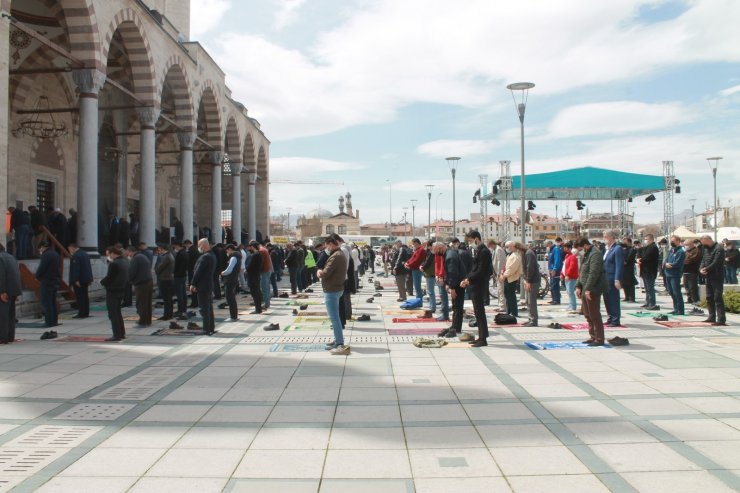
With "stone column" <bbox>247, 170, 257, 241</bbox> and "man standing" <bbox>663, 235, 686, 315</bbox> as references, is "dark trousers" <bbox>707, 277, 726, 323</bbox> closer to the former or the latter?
"man standing" <bbox>663, 235, 686, 315</bbox>

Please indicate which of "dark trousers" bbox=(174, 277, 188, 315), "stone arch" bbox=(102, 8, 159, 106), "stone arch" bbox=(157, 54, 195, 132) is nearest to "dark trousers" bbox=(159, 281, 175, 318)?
"dark trousers" bbox=(174, 277, 188, 315)

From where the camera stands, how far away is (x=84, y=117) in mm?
Answer: 14195

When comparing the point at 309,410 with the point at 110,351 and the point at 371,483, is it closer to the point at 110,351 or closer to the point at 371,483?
the point at 371,483

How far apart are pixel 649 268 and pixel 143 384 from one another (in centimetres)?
1109

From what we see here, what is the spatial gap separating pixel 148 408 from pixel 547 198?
1064 inches

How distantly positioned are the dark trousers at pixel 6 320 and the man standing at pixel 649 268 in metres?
12.3

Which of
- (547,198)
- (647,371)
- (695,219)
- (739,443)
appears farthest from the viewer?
(695,219)

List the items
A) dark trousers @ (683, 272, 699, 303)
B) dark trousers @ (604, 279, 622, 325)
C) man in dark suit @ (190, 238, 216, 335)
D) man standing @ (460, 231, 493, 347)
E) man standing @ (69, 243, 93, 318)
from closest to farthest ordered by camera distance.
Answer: man standing @ (460, 231, 493, 347) < man in dark suit @ (190, 238, 216, 335) < dark trousers @ (604, 279, 622, 325) < man standing @ (69, 243, 93, 318) < dark trousers @ (683, 272, 699, 303)

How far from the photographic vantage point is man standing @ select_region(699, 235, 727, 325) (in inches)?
382

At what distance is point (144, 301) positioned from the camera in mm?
10352

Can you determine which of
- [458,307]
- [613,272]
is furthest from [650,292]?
[458,307]

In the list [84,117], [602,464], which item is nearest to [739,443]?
[602,464]

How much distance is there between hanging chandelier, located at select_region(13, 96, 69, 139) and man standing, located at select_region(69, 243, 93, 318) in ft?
24.5

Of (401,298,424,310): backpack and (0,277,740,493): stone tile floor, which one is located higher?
(401,298,424,310): backpack
